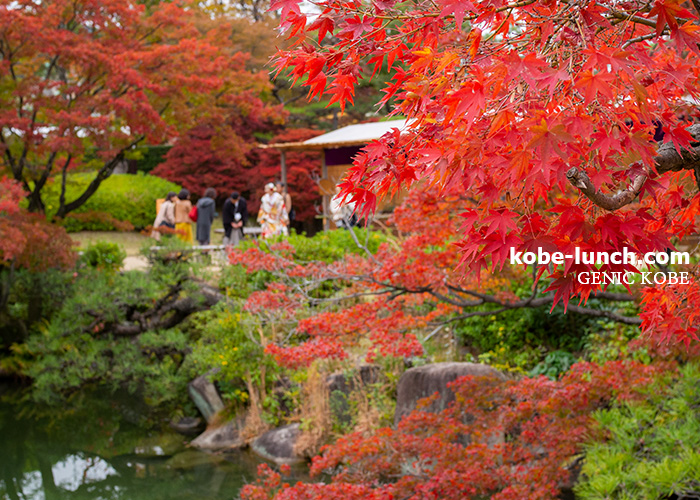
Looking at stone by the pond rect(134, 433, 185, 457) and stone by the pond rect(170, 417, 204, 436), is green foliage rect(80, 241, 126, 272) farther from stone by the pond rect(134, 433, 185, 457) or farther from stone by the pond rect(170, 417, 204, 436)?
stone by the pond rect(134, 433, 185, 457)

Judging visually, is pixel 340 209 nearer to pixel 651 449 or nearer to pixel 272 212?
pixel 272 212

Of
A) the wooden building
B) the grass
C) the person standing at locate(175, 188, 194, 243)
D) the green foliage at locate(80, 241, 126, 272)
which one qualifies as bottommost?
the green foliage at locate(80, 241, 126, 272)

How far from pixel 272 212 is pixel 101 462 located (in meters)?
5.24

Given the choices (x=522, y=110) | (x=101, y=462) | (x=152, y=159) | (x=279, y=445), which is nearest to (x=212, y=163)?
(x=152, y=159)

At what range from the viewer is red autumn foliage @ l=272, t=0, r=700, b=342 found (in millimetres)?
1295

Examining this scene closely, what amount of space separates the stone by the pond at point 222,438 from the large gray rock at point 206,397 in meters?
0.28

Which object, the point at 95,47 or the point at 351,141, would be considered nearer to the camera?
the point at 95,47

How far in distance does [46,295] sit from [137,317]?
148cm

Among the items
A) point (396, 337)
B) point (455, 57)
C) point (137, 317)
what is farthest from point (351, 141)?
point (455, 57)

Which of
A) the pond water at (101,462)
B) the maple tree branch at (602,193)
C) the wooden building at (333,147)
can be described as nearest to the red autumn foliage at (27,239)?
the pond water at (101,462)

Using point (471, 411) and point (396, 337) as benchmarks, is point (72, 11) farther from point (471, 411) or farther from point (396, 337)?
point (471, 411)

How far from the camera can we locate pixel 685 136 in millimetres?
1444

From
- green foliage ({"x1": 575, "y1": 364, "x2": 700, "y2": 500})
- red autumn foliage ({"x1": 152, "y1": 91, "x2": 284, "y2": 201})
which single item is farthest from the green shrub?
green foliage ({"x1": 575, "y1": 364, "x2": 700, "y2": 500})

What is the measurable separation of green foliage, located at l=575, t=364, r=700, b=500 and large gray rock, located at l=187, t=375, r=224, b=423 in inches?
161
